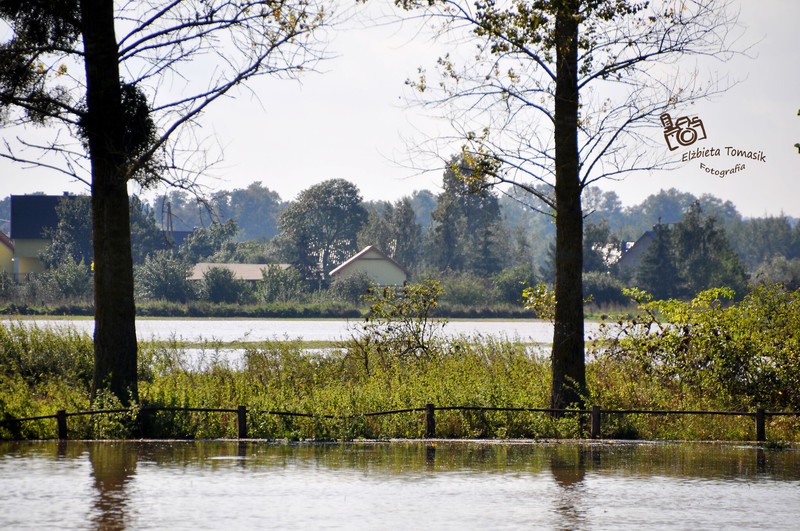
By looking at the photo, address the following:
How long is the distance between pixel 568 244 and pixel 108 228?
29.1 ft

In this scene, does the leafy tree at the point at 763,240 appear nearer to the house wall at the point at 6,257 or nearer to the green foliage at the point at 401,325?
the house wall at the point at 6,257

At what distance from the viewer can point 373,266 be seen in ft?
357

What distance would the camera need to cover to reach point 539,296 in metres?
26.7

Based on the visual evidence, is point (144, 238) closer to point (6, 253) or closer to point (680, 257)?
point (6, 253)

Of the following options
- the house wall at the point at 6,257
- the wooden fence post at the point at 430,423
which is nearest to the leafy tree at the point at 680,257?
the house wall at the point at 6,257

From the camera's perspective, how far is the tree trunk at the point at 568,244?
21.6 m

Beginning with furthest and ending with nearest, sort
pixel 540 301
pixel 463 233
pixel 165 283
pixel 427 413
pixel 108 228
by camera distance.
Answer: pixel 463 233 → pixel 165 283 → pixel 540 301 → pixel 108 228 → pixel 427 413

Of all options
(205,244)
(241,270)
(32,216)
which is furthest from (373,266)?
(32,216)

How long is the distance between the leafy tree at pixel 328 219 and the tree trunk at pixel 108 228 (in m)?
93.8

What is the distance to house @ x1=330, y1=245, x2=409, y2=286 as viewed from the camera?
108 meters

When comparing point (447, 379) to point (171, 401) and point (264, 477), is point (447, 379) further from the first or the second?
point (264, 477)

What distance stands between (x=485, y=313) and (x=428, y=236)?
2803 centimetres

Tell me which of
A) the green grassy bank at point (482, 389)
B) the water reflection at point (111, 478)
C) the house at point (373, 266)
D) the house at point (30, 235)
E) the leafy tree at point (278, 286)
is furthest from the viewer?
the house at point (30, 235)

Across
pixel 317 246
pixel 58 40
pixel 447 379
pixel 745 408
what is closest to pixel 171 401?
pixel 447 379
